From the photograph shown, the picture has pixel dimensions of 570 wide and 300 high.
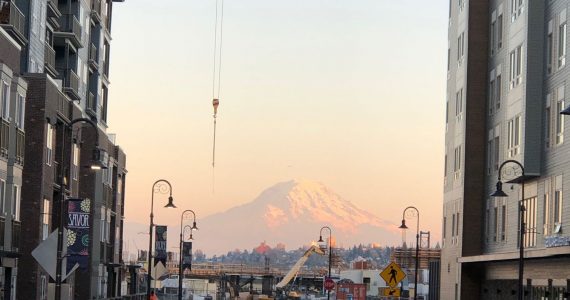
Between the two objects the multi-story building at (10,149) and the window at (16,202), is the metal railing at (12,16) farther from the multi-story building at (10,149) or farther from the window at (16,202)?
the window at (16,202)

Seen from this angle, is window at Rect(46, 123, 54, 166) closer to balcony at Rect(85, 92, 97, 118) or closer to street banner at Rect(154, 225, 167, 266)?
street banner at Rect(154, 225, 167, 266)

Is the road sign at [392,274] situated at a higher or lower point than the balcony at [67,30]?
lower

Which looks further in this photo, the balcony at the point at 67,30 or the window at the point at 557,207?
the balcony at the point at 67,30

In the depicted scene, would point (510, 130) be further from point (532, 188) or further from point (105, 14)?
point (105, 14)

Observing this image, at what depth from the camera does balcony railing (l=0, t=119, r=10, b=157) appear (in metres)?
46.4

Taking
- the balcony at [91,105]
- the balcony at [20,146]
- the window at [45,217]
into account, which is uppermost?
the balcony at [91,105]

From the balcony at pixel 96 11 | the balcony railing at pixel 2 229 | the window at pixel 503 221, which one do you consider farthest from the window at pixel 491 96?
the balcony at pixel 96 11

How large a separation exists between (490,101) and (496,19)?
13.5 ft

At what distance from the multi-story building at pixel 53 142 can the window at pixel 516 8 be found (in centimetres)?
1919

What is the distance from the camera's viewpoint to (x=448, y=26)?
241ft

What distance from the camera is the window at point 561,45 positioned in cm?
4638

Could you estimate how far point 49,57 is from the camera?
216 ft

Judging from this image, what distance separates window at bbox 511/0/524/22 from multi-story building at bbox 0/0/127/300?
19.2 metres

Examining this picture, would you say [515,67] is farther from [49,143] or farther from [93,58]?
Result: [93,58]
